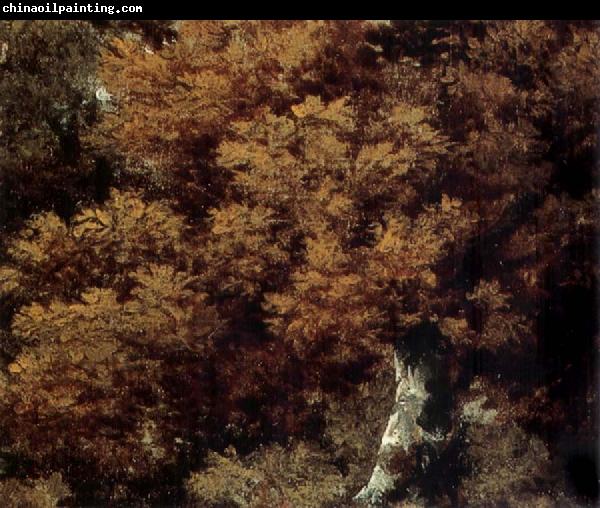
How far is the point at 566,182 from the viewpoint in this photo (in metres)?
2.61

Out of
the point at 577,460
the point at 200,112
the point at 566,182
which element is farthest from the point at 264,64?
the point at 577,460

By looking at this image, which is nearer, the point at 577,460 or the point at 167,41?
the point at 167,41

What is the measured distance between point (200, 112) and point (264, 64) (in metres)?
0.28

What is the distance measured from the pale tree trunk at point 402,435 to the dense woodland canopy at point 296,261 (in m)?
0.01

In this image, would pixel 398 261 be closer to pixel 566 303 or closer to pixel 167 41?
pixel 566 303

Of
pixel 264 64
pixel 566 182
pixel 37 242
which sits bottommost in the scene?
pixel 37 242
